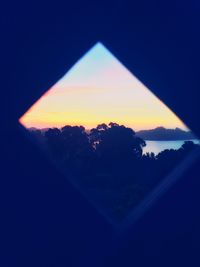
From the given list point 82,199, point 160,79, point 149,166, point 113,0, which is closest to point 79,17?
point 113,0

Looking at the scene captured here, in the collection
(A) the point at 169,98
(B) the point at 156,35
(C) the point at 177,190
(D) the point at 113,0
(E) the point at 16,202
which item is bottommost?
(C) the point at 177,190

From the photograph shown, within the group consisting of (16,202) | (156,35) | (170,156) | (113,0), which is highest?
(113,0)

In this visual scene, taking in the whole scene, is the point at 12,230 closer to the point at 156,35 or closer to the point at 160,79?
the point at 160,79

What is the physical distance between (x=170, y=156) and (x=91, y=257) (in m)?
1.15

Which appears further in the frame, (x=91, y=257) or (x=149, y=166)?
(x=149, y=166)

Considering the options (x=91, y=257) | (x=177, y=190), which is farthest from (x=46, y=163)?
(x=177, y=190)

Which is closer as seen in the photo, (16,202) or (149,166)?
(16,202)

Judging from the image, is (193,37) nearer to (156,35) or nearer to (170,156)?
(156,35)

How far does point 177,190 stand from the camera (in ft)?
6.70

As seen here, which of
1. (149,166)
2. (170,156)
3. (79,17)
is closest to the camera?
(79,17)

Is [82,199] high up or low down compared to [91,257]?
up

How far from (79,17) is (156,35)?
1.43ft

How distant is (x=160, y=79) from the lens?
6.56ft

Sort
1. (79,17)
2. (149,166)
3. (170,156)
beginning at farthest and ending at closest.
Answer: (149,166) → (170,156) → (79,17)
